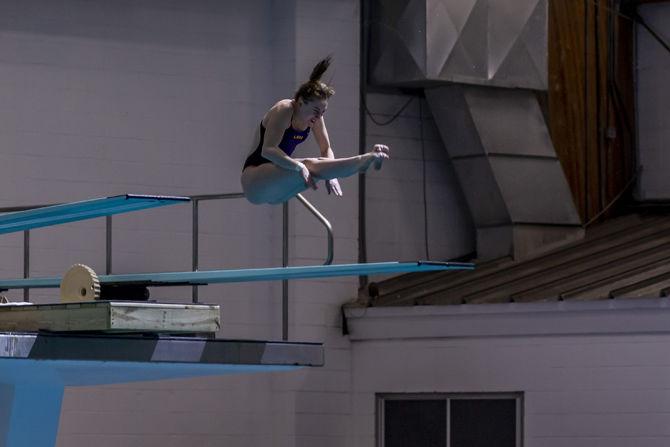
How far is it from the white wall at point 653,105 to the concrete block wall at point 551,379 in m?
3.12

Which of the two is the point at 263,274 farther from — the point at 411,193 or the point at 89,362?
the point at 411,193

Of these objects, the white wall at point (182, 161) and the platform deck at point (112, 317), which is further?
the white wall at point (182, 161)

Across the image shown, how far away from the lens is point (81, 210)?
849 cm

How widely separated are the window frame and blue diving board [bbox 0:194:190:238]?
191 inches

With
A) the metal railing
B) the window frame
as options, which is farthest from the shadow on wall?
the window frame

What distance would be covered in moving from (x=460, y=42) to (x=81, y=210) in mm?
5826

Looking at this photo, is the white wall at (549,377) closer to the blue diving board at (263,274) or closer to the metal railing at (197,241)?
the metal railing at (197,241)

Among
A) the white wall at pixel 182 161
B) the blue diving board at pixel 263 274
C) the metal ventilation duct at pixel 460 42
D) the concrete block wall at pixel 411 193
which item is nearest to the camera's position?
the blue diving board at pixel 263 274

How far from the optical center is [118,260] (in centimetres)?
1288

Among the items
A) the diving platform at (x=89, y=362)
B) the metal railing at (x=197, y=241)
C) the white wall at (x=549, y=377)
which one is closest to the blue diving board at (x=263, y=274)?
the metal railing at (x=197, y=241)

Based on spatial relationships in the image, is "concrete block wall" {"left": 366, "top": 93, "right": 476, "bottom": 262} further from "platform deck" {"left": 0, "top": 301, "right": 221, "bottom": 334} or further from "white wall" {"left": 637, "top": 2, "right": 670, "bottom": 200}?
"platform deck" {"left": 0, "top": 301, "right": 221, "bottom": 334}

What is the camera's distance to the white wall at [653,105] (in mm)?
14844

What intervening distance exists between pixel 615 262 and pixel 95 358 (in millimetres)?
5583

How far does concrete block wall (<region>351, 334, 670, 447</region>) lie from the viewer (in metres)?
12.0
